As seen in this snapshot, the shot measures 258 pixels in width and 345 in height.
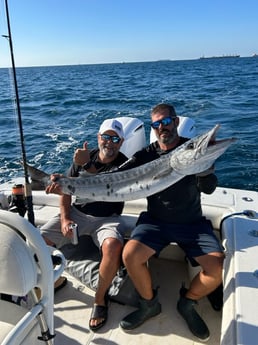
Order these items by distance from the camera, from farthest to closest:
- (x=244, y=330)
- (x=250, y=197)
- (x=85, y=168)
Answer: (x=250, y=197)
(x=85, y=168)
(x=244, y=330)

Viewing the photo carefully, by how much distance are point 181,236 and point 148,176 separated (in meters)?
0.49

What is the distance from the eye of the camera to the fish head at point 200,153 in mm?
2200

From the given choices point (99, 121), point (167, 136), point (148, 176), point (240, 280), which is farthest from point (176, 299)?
point (99, 121)

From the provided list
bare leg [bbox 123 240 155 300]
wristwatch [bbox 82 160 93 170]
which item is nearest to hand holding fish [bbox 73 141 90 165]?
wristwatch [bbox 82 160 93 170]

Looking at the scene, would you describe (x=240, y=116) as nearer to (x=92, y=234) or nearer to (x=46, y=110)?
(x=46, y=110)

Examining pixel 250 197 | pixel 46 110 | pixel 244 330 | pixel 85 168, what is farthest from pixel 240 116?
pixel 244 330

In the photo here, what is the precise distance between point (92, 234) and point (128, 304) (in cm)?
62

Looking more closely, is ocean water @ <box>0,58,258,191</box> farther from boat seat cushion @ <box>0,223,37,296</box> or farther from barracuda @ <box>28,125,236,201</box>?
boat seat cushion @ <box>0,223,37,296</box>

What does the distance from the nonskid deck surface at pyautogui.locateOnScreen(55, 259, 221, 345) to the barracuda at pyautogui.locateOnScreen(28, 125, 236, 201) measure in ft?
2.66

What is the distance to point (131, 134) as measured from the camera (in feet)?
14.2

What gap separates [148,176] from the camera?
2689 millimetres

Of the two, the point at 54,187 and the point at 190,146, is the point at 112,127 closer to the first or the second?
the point at 54,187

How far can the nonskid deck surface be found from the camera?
2486 mm

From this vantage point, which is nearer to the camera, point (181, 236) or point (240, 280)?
point (240, 280)
